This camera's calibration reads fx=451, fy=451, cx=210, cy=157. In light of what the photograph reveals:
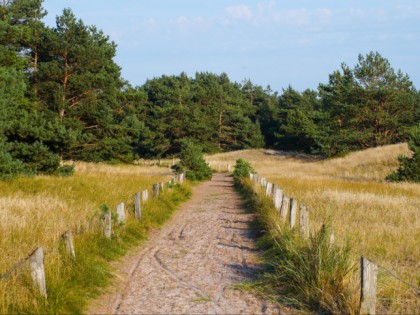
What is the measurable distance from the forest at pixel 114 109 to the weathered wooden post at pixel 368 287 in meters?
16.5

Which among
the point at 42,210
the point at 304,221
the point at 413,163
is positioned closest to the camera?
the point at 304,221

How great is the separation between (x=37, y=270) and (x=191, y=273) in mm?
3038

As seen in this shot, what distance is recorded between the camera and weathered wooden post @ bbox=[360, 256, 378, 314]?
5332 mm

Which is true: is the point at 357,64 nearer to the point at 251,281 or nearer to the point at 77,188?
the point at 77,188

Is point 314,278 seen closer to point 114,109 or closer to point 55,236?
point 55,236

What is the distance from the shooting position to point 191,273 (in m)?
8.06

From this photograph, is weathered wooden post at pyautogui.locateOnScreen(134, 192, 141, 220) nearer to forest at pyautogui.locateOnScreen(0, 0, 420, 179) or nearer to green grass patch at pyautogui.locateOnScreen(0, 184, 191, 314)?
green grass patch at pyautogui.locateOnScreen(0, 184, 191, 314)

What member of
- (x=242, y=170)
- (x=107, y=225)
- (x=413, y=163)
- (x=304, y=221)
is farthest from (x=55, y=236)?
(x=413, y=163)

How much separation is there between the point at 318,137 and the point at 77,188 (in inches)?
1666

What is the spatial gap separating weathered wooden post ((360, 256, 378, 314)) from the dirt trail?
125 cm

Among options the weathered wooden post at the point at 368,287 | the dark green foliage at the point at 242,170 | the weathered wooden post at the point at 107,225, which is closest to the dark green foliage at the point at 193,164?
the dark green foliage at the point at 242,170

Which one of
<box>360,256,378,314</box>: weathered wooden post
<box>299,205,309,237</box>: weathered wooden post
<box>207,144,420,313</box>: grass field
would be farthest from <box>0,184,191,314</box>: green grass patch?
<box>207,144,420,313</box>: grass field

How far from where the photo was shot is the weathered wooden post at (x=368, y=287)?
533 cm

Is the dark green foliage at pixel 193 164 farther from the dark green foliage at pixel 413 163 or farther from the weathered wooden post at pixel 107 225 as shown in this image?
the weathered wooden post at pixel 107 225
